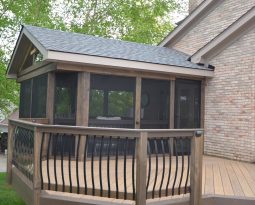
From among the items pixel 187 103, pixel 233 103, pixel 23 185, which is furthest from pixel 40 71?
pixel 233 103

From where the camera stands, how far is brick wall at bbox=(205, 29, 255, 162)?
320 inches

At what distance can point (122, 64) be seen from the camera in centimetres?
774

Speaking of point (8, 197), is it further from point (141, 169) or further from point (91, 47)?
A: point (91, 47)

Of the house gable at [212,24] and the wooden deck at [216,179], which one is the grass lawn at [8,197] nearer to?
the wooden deck at [216,179]

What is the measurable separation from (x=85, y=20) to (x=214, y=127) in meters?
15.8

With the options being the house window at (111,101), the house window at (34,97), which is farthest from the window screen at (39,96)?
the house window at (111,101)

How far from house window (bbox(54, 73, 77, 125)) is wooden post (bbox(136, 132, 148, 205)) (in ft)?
12.8

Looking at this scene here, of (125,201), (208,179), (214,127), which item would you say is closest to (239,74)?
(214,127)

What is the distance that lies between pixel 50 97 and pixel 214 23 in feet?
18.7

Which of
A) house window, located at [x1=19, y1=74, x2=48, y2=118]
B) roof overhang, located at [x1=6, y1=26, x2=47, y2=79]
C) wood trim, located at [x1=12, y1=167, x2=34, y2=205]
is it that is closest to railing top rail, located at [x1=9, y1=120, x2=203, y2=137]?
wood trim, located at [x1=12, y1=167, x2=34, y2=205]

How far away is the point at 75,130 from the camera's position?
4.18 meters

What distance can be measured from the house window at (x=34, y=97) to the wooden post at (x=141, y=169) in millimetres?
4715

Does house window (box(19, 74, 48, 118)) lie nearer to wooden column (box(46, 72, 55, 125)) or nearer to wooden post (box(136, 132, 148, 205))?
wooden column (box(46, 72, 55, 125))

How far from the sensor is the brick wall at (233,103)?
320 inches
